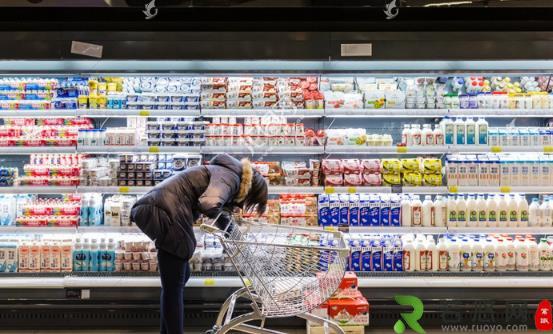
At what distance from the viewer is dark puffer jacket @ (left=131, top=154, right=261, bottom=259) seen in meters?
3.14

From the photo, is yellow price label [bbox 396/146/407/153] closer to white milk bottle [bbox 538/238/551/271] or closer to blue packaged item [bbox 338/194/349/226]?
blue packaged item [bbox 338/194/349/226]

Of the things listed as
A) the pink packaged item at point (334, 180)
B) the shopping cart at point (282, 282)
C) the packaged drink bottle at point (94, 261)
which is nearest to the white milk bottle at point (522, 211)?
the pink packaged item at point (334, 180)

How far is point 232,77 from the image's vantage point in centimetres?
452

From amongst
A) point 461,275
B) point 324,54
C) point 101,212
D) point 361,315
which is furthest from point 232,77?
point 461,275

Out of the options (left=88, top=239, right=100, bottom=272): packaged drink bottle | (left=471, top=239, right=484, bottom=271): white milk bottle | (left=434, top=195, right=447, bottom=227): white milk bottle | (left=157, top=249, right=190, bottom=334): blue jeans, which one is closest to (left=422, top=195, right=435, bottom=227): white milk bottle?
(left=434, top=195, right=447, bottom=227): white milk bottle

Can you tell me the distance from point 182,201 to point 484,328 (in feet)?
8.47

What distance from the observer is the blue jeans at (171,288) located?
11.0 feet

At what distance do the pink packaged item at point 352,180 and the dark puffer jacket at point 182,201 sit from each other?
4.38ft

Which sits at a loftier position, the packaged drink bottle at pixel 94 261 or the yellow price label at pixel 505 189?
the yellow price label at pixel 505 189

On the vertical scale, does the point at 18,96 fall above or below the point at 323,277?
above

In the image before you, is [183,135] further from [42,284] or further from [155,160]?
[42,284]

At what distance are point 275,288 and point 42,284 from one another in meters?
2.42

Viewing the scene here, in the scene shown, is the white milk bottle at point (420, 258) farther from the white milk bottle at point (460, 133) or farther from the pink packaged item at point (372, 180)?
the white milk bottle at point (460, 133)

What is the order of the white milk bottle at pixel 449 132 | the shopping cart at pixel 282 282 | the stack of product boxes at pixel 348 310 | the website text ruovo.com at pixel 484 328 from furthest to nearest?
the white milk bottle at pixel 449 132
the website text ruovo.com at pixel 484 328
the stack of product boxes at pixel 348 310
the shopping cart at pixel 282 282
